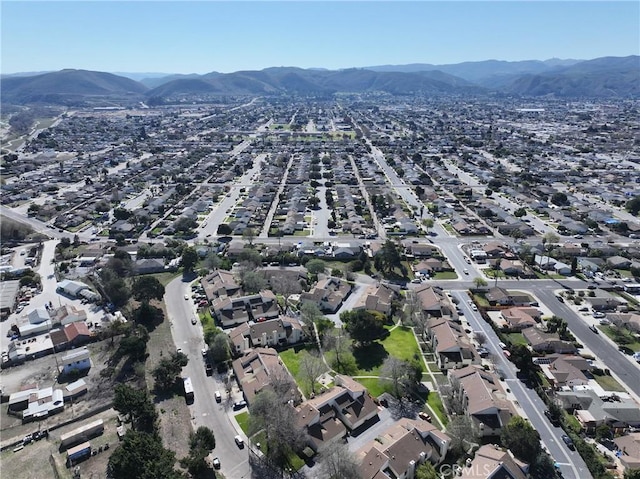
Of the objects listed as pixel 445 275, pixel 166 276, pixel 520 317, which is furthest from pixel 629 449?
pixel 166 276

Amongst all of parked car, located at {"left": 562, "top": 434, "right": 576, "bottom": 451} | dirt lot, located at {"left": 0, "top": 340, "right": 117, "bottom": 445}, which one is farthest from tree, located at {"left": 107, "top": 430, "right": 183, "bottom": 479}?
parked car, located at {"left": 562, "top": 434, "right": 576, "bottom": 451}

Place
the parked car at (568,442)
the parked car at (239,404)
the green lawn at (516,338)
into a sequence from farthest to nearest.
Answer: the green lawn at (516,338), the parked car at (239,404), the parked car at (568,442)

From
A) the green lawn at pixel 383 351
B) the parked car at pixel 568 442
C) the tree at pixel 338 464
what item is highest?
the tree at pixel 338 464

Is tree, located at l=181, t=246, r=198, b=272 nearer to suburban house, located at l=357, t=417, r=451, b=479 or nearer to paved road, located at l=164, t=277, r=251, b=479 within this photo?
paved road, located at l=164, t=277, r=251, b=479

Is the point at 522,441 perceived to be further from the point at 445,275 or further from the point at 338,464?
the point at 445,275

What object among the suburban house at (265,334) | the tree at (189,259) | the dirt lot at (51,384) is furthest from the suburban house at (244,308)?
the dirt lot at (51,384)

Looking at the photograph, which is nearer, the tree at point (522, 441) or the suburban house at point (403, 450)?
the suburban house at point (403, 450)

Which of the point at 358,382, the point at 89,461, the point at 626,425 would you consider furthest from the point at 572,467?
the point at 89,461

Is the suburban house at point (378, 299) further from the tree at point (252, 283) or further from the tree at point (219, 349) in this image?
the tree at point (219, 349)
